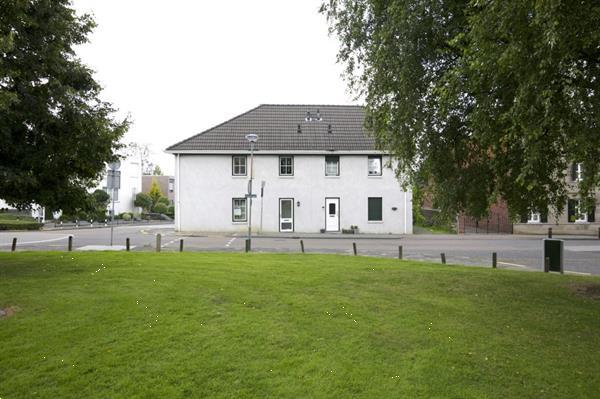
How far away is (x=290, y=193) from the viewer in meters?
32.7

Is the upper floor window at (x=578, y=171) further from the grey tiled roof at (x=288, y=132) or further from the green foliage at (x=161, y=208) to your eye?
the green foliage at (x=161, y=208)

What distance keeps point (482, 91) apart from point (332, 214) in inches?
1014

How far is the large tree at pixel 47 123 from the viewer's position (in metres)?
10.2

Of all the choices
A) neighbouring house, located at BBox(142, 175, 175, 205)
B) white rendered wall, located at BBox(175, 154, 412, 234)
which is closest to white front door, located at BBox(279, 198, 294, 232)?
white rendered wall, located at BBox(175, 154, 412, 234)

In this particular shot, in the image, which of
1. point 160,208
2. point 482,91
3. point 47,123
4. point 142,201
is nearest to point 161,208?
point 160,208

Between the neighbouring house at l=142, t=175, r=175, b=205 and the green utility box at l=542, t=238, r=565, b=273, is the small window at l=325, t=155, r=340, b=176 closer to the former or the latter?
the green utility box at l=542, t=238, r=565, b=273

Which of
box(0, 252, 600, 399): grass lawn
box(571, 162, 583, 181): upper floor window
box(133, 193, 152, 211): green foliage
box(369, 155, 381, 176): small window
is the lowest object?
box(0, 252, 600, 399): grass lawn

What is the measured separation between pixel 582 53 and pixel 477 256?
518 inches

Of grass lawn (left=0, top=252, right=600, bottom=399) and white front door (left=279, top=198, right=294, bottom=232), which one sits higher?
white front door (left=279, top=198, right=294, bottom=232)

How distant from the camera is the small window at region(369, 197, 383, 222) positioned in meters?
32.8

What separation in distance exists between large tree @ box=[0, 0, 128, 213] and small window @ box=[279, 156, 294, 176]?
841 inches

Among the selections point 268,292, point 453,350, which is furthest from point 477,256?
point 453,350

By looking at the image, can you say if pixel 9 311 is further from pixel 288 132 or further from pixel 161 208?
pixel 161 208

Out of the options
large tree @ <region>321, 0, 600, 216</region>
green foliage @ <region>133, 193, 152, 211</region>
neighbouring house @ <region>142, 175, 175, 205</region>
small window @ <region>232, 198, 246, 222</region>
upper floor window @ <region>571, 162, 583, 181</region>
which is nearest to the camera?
large tree @ <region>321, 0, 600, 216</region>
